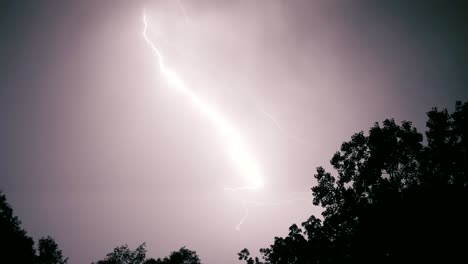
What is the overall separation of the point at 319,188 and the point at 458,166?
41.9ft

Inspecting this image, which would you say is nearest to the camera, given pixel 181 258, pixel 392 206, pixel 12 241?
pixel 392 206

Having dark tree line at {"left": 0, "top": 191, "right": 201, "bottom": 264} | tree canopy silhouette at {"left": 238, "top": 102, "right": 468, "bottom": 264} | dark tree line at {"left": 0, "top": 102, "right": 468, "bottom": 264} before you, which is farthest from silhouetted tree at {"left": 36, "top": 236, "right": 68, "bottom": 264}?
tree canopy silhouette at {"left": 238, "top": 102, "right": 468, "bottom": 264}

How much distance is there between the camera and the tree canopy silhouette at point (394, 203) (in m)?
19.5

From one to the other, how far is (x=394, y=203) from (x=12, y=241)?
4871 cm

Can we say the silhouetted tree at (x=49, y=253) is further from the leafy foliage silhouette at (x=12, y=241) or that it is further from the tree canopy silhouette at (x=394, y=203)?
the tree canopy silhouette at (x=394, y=203)

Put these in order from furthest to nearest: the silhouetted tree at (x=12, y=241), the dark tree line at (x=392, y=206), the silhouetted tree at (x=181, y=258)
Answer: the silhouetted tree at (x=181, y=258), the silhouetted tree at (x=12, y=241), the dark tree line at (x=392, y=206)

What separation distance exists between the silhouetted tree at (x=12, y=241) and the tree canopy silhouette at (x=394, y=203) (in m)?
35.9

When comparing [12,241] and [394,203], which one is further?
[12,241]

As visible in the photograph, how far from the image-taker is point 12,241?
127 ft

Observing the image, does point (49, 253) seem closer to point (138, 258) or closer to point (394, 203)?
point (138, 258)

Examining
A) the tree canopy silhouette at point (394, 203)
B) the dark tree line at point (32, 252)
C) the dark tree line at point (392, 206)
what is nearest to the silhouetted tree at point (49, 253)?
the dark tree line at point (32, 252)

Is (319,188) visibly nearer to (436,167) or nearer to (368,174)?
(368,174)

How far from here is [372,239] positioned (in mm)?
23297

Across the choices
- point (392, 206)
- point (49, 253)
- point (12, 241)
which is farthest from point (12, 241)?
point (392, 206)
